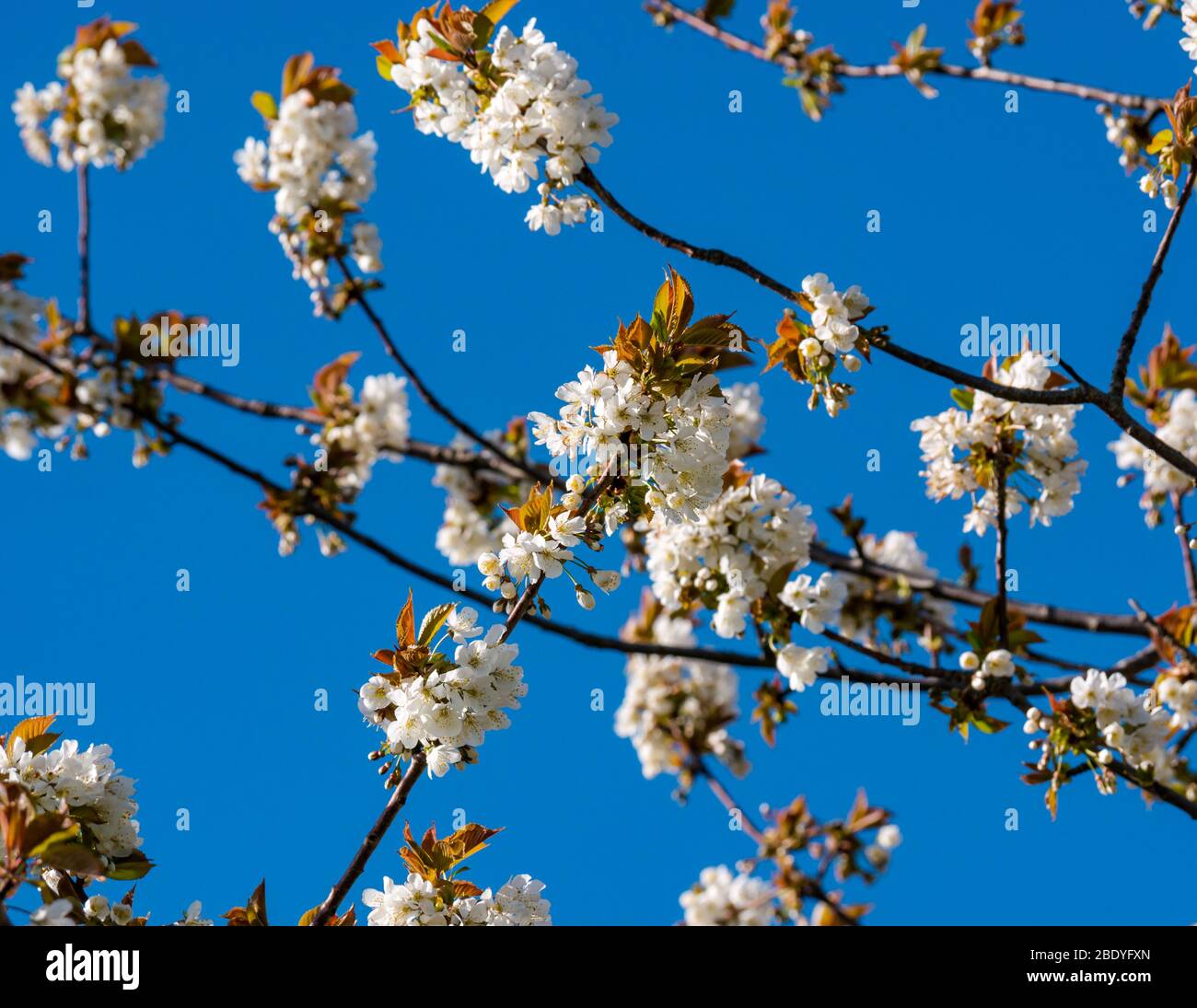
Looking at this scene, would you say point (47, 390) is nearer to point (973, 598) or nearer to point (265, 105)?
point (265, 105)

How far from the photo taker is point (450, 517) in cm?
552

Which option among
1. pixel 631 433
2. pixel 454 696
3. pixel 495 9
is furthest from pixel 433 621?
pixel 495 9

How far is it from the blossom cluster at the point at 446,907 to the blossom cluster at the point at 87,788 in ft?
1.71

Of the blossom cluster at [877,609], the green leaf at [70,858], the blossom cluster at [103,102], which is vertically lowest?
the green leaf at [70,858]

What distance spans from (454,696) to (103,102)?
398cm

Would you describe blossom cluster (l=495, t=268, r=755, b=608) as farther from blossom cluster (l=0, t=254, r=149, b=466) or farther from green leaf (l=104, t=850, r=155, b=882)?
blossom cluster (l=0, t=254, r=149, b=466)

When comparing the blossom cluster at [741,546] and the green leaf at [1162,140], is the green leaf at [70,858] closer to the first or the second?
the blossom cluster at [741,546]

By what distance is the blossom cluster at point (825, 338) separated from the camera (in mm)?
2586

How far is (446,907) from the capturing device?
7.61 feet

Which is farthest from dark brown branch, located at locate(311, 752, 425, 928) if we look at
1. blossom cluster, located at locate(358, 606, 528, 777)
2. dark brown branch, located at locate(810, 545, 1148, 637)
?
dark brown branch, located at locate(810, 545, 1148, 637)

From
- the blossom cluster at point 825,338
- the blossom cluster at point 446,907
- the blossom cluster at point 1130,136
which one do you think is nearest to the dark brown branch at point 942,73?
the blossom cluster at point 1130,136
